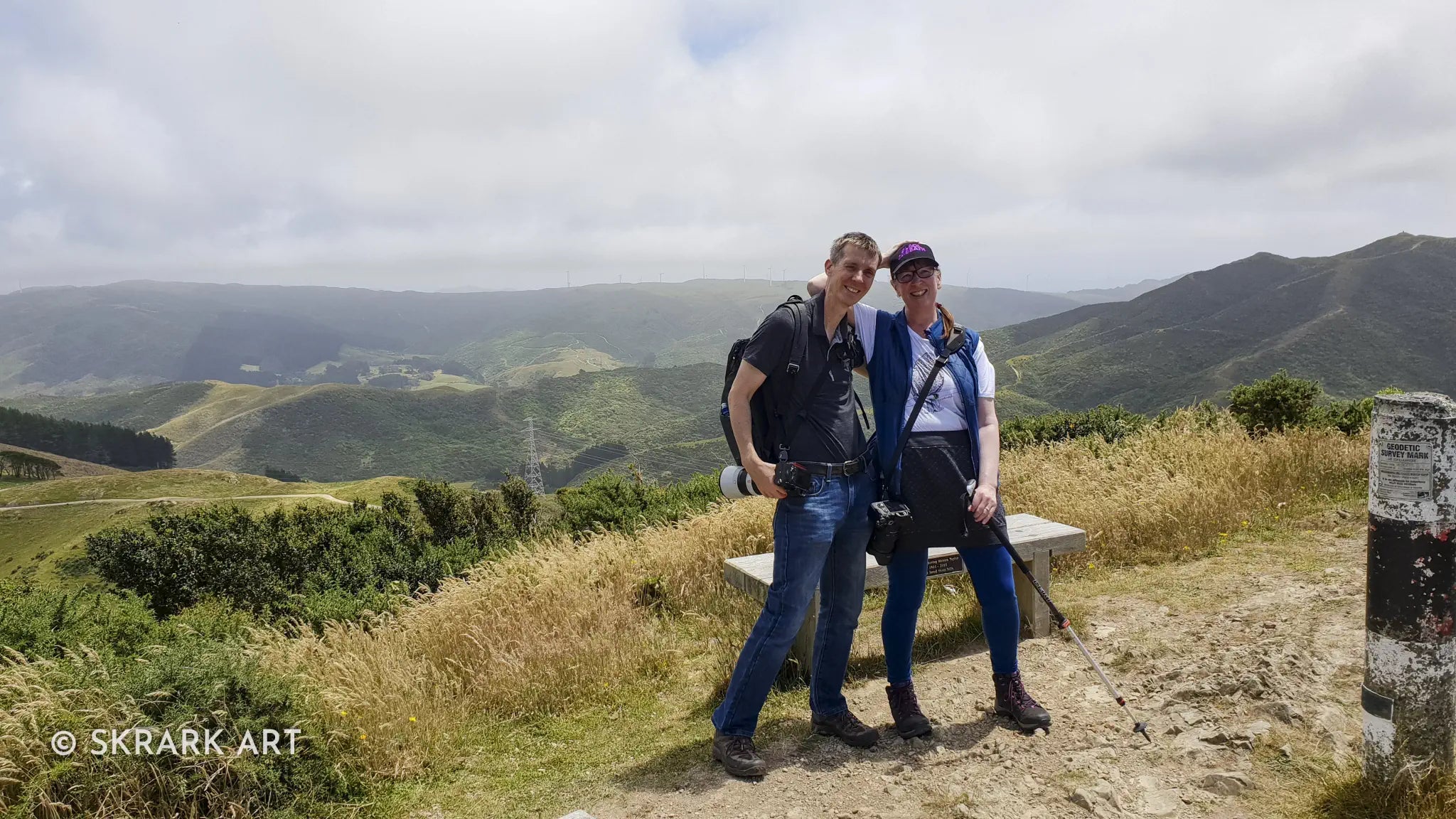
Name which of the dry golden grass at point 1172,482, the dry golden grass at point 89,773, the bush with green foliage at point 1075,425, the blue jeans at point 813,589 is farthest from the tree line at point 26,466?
the blue jeans at point 813,589

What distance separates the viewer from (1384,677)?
7.82 feet

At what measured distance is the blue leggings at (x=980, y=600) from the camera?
332 cm

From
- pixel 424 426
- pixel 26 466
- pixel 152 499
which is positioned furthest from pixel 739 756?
pixel 424 426

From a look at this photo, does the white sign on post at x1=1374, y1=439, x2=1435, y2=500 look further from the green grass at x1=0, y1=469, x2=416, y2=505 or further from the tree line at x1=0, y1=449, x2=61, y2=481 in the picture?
the tree line at x1=0, y1=449, x2=61, y2=481

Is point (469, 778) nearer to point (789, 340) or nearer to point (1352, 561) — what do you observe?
point (789, 340)

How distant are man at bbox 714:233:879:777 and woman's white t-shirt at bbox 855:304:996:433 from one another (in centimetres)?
9

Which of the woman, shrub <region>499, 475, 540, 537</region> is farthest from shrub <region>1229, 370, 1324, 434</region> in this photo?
shrub <region>499, 475, 540, 537</region>

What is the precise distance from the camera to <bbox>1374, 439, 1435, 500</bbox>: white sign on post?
226 cm

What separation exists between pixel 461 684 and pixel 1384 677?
3.92 m

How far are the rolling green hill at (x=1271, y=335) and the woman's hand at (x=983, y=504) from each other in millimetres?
79383

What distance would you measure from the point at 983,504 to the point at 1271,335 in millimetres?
142399

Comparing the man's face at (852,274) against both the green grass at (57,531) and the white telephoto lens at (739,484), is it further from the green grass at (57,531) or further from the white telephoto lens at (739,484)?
the green grass at (57,531)

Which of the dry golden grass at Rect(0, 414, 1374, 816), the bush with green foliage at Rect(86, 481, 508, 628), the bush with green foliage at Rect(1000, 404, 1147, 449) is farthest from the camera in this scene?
the bush with green foliage at Rect(1000, 404, 1147, 449)

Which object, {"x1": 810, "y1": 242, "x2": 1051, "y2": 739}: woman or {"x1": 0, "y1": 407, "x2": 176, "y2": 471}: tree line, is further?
{"x1": 0, "y1": 407, "x2": 176, "y2": 471}: tree line
